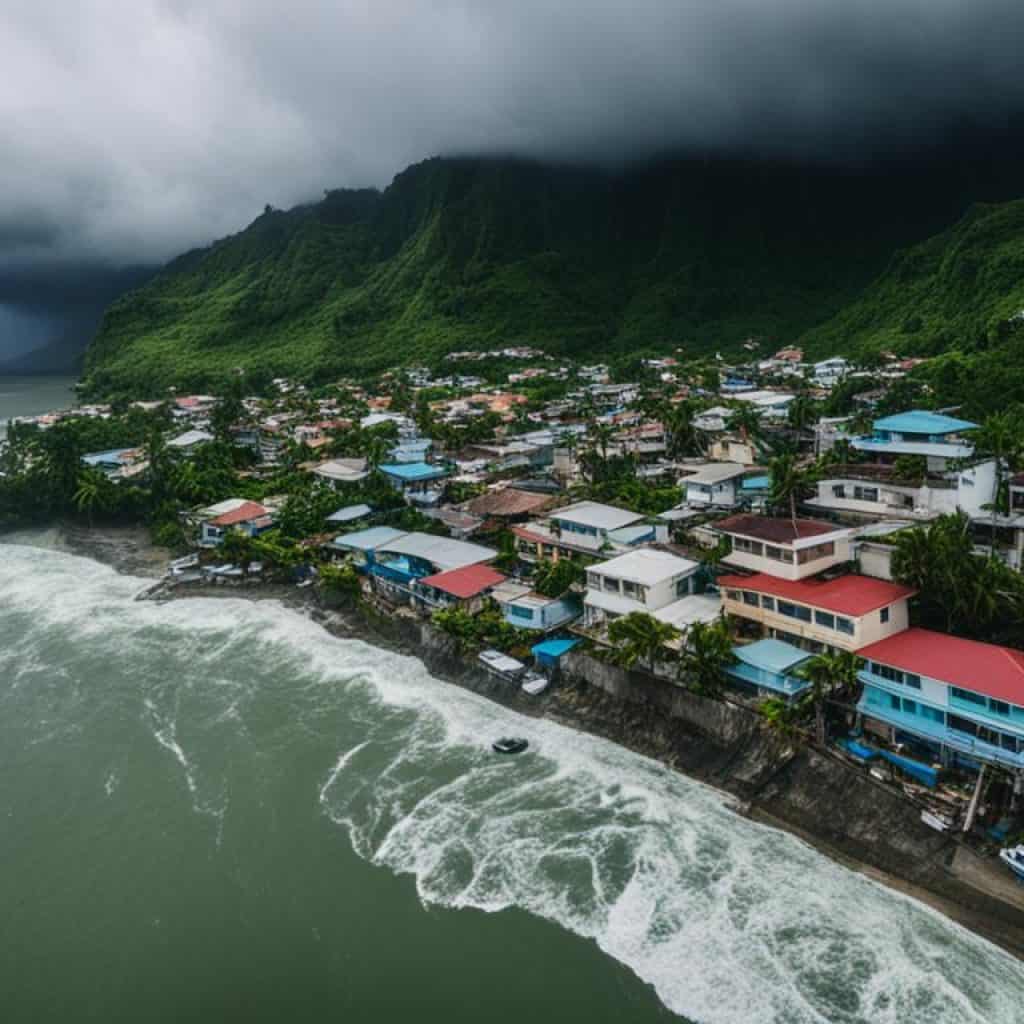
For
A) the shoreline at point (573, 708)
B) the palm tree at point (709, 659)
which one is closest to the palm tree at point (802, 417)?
the palm tree at point (709, 659)

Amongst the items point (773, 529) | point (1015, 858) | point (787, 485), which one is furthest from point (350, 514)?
point (1015, 858)

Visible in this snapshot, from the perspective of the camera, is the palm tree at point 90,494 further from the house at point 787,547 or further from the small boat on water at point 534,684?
the house at point 787,547

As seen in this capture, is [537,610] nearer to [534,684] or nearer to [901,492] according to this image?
[534,684]

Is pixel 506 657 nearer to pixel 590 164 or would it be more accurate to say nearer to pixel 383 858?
pixel 383 858

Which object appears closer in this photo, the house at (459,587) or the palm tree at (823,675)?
the palm tree at (823,675)

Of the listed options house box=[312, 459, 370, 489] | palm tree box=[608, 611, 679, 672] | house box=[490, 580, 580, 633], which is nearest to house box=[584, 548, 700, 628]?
house box=[490, 580, 580, 633]

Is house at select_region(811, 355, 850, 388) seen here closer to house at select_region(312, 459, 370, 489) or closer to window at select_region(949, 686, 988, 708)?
house at select_region(312, 459, 370, 489)

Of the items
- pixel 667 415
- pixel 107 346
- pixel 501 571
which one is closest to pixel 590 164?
pixel 107 346
